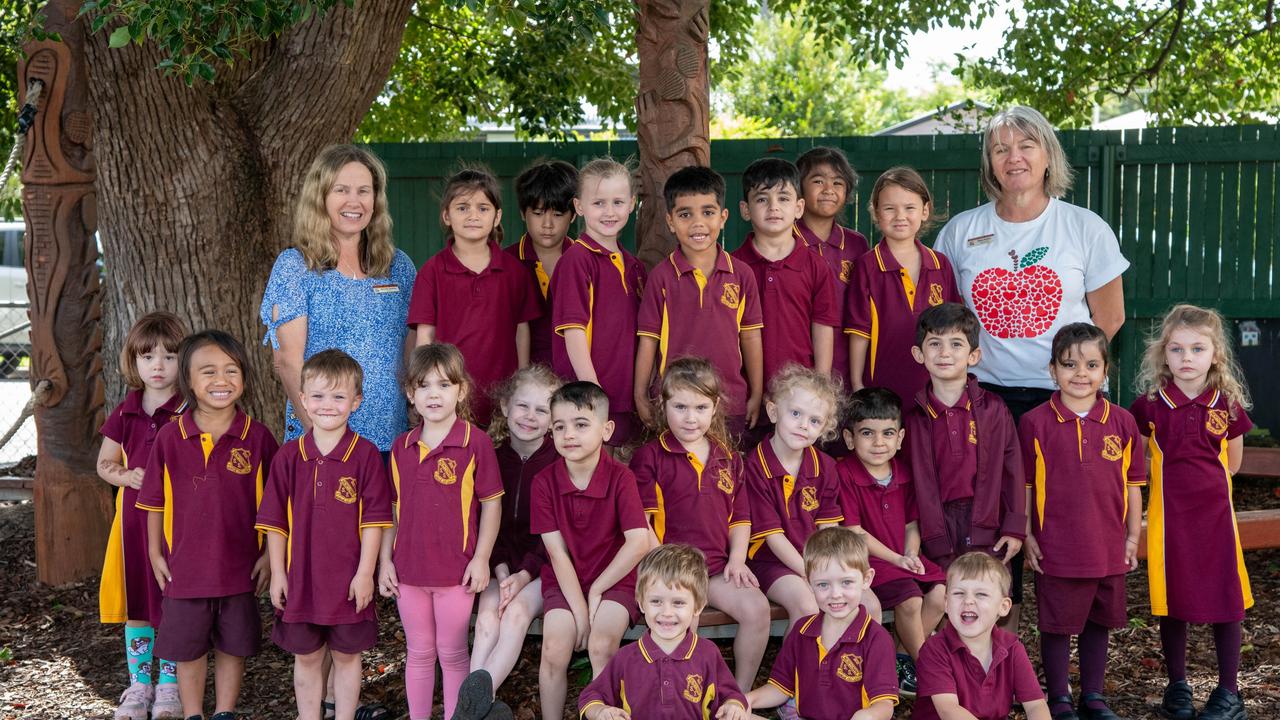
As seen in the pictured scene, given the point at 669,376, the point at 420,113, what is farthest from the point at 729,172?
the point at 669,376

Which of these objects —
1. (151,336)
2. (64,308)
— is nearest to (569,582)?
(151,336)

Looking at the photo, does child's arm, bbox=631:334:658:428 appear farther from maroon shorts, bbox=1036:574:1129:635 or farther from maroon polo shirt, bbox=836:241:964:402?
maroon shorts, bbox=1036:574:1129:635

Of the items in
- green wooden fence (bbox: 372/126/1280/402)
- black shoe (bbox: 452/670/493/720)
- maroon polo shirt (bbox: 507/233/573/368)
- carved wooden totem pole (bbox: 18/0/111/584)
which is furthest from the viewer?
green wooden fence (bbox: 372/126/1280/402)

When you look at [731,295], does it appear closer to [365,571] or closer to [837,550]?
[837,550]

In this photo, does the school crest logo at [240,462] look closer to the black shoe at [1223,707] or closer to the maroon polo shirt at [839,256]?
the maroon polo shirt at [839,256]

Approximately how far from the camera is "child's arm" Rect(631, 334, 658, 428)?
4.28 meters

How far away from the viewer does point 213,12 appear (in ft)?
12.4

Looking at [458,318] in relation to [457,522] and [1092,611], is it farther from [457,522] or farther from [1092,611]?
[1092,611]

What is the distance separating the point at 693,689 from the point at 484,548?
0.86m

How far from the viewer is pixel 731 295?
430cm

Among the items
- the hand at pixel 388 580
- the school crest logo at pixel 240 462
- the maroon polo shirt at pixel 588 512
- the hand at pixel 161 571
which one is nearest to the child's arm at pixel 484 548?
the maroon polo shirt at pixel 588 512

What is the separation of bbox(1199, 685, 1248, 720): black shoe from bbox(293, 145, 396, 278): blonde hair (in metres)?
3.40

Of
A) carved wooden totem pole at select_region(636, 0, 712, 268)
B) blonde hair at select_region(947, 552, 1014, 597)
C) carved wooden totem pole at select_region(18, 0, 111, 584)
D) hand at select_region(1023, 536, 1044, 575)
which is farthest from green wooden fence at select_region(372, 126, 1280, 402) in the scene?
blonde hair at select_region(947, 552, 1014, 597)

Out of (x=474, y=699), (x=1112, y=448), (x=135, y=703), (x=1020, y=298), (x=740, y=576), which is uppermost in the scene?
(x=1020, y=298)
